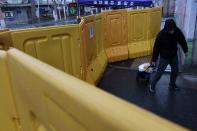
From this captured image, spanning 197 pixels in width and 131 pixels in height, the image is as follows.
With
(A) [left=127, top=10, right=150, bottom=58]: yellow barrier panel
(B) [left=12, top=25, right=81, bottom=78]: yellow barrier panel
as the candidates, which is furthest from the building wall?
(B) [left=12, top=25, right=81, bottom=78]: yellow barrier panel

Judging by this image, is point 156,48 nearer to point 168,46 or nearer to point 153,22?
point 168,46

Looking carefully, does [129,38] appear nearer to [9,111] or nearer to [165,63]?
[165,63]

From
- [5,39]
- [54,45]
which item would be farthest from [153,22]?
[5,39]

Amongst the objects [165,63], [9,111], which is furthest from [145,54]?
[9,111]

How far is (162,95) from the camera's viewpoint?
5.88m

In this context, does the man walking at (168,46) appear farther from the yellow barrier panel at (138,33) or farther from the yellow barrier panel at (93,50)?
the yellow barrier panel at (138,33)

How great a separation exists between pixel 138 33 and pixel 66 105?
860 centimetres

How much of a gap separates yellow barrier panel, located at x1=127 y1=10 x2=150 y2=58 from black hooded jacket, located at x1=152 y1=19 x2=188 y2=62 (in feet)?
11.2

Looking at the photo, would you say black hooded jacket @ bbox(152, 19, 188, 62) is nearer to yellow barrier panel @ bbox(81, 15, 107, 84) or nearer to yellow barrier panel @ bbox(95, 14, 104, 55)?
yellow barrier panel @ bbox(81, 15, 107, 84)

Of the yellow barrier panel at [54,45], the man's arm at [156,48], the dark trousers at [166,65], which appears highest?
the yellow barrier panel at [54,45]

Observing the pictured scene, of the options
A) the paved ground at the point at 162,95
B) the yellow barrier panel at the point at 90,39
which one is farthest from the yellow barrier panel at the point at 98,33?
the paved ground at the point at 162,95

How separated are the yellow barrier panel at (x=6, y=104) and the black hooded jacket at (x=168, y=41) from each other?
13.4ft

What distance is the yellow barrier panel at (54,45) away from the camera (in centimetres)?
403

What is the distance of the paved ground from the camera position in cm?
484
